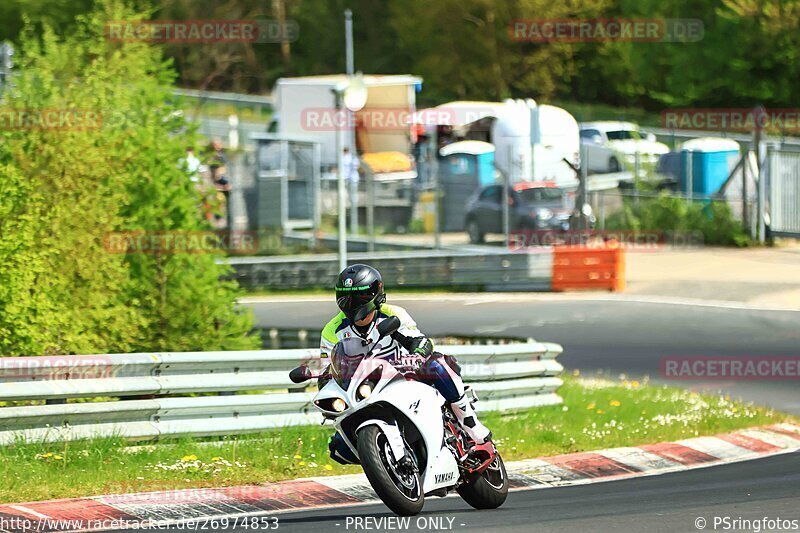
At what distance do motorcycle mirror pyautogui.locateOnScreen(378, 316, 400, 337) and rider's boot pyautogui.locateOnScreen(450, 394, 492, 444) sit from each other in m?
0.88

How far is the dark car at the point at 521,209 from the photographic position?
25781 mm

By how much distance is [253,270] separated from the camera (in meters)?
25.3

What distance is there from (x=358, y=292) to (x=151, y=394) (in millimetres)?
2882

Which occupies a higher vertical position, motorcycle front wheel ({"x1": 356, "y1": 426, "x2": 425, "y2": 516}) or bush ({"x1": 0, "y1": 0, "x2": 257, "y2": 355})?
bush ({"x1": 0, "y1": 0, "x2": 257, "y2": 355})

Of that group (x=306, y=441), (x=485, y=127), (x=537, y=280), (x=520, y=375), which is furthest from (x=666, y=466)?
(x=485, y=127)

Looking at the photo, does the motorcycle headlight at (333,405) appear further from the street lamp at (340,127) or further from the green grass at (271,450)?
the street lamp at (340,127)

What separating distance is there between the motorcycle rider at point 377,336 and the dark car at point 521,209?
17018 millimetres

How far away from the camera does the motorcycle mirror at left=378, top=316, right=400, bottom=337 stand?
808 cm

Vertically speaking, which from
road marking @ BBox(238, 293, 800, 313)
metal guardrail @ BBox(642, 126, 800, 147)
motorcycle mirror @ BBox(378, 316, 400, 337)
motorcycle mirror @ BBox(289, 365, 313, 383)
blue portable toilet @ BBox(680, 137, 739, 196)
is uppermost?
metal guardrail @ BBox(642, 126, 800, 147)

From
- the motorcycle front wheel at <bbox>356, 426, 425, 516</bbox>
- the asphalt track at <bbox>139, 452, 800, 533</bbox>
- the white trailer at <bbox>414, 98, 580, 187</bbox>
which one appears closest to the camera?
the motorcycle front wheel at <bbox>356, 426, 425, 516</bbox>

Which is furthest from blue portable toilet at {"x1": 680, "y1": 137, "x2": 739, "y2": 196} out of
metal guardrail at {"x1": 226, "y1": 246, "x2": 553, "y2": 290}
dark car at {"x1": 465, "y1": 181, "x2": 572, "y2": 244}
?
metal guardrail at {"x1": 226, "y1": 246, "x2": 553, "y2": 290}

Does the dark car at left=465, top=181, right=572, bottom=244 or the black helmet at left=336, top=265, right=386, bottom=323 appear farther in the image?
the dark car at left=465, top=181, right=572, bottom=244

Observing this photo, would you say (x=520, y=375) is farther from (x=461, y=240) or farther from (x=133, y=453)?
(x=461, y=240)

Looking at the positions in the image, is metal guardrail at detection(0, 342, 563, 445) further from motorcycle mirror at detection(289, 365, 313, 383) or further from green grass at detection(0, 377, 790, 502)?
motorcycle mirror at detection(289, 365, 313, 383)
